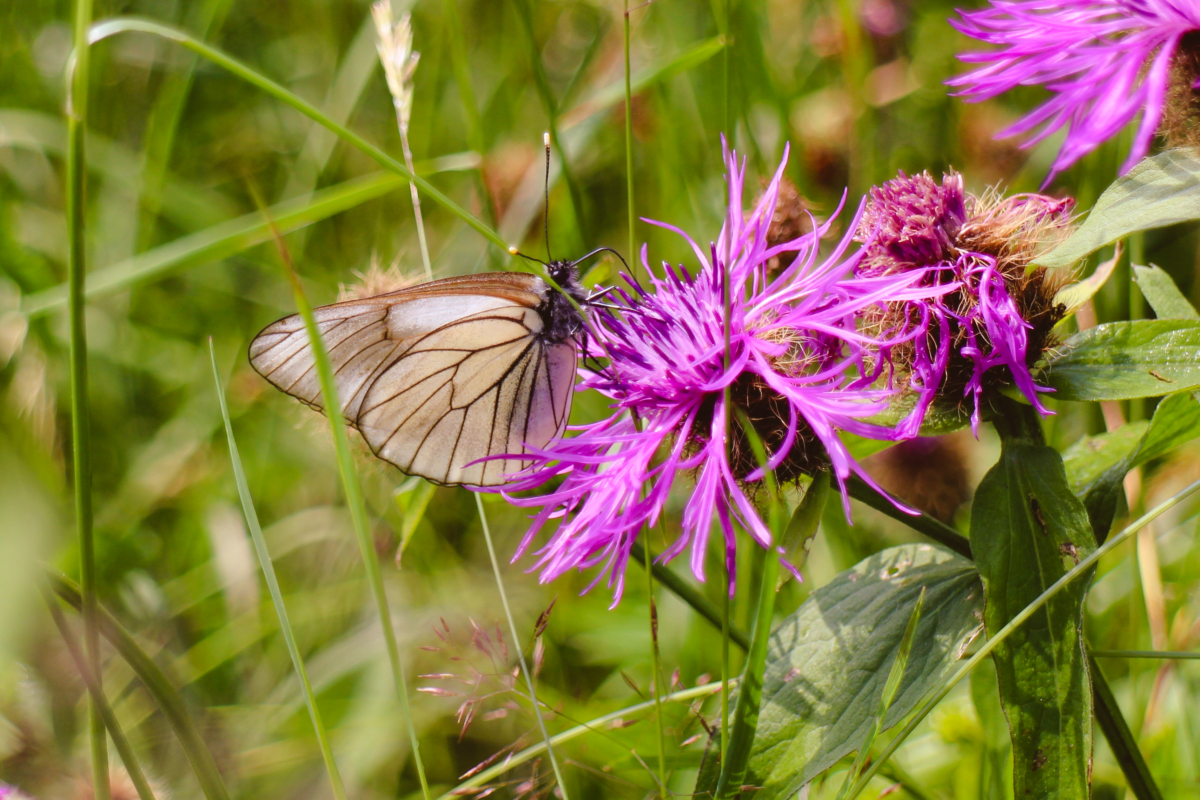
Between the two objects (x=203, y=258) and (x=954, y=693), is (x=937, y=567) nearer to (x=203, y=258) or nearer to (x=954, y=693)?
(x=954, y=693)

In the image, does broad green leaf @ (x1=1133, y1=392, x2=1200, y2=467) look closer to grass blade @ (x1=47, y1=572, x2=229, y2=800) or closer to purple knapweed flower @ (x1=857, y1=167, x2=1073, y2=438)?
purple knapweed flower @ (x1=857, y1=167, x2=1073, y2=438)

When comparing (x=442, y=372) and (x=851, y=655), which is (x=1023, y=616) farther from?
(x=442, y=372)

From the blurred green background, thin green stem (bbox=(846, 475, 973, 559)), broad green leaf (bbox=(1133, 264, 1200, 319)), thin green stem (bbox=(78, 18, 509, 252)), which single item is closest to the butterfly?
the blurred green background

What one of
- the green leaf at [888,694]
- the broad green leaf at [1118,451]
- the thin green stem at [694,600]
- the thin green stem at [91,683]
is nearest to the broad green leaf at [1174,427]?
the broad green leaf at [1118,451]

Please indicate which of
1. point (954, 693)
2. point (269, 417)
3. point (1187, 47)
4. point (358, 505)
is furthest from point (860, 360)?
point (269, 417)

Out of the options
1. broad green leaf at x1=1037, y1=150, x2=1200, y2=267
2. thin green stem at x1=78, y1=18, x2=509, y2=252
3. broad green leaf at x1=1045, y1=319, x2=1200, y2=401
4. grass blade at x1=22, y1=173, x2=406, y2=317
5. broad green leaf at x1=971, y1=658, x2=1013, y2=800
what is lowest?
broad green leaf at x1=971, y1=658, x2=1013, y2=800

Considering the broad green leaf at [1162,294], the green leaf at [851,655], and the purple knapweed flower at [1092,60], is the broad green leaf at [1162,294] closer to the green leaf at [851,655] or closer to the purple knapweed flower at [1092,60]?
the purple knapweed flower at [1092,60]
